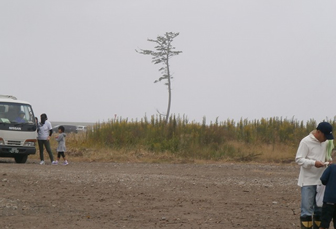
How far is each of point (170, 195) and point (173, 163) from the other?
42.2 ft

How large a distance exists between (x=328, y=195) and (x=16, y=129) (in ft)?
57.4

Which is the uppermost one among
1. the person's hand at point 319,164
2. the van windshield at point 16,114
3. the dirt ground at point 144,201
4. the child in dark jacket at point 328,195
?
the van windshield at point 16,114

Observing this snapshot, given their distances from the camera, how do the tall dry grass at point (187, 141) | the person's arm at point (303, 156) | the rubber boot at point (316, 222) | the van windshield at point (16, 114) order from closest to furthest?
the person's arm at point (303, 156) < the rubber boot at point (316, 222) < the van windshield at point (16, 114) < the tall dry grass at point (187, 141)

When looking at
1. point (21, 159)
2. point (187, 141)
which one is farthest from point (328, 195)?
point (187, 141)

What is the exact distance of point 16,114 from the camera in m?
25.3

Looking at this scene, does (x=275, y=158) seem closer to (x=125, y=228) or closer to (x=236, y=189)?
(x=236, y=189)

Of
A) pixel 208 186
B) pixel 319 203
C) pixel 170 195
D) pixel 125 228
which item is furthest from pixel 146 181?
pixel 319 203

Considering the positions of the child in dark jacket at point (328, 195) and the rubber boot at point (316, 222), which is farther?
the rubber boot at point (316, 222)

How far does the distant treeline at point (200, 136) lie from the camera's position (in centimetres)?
3061

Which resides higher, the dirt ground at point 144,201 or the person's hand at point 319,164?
the person's hand at point 319,164

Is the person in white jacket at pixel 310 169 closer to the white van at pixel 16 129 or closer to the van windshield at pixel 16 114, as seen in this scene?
the white van at pixel 16 129

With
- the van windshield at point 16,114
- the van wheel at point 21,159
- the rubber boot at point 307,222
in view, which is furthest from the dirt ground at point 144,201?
the van wheel at point 21,159

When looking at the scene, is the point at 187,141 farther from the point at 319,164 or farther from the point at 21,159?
the point at 319,164

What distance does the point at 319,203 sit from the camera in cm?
945
